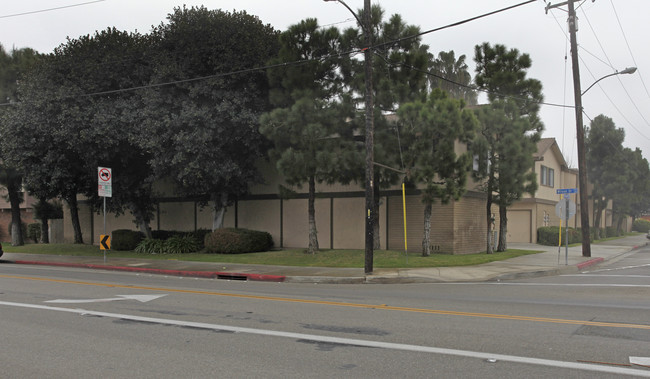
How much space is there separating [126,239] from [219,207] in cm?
563

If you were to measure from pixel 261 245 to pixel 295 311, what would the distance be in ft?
47.4

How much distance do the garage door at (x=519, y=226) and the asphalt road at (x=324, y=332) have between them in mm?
21340

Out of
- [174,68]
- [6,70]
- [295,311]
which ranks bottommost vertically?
[295,311]

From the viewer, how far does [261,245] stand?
23828 millimetres

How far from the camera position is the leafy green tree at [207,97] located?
21.0 m

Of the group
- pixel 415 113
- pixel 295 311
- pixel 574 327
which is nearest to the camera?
pixel 574 327

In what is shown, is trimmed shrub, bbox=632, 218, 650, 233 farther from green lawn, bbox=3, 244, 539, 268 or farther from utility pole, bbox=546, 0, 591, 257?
green lawn, bbox=3, 244, 539, 268

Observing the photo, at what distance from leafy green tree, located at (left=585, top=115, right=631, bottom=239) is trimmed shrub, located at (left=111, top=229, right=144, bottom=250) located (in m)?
34.2

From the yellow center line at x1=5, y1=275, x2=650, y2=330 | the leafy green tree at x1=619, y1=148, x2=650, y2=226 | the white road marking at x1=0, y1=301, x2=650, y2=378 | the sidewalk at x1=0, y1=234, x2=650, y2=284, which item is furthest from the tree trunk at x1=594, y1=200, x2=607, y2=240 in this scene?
the white road marking at x1=0, y1=301, x2=650, y2=378

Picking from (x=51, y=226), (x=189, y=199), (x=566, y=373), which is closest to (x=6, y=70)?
(x=51, y=226)

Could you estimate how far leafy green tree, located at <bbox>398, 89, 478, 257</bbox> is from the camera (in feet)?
60.8

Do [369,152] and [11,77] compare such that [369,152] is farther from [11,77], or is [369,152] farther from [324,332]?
[11,77]

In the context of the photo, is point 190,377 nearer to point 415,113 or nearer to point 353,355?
point 353,355

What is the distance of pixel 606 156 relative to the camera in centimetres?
4200
